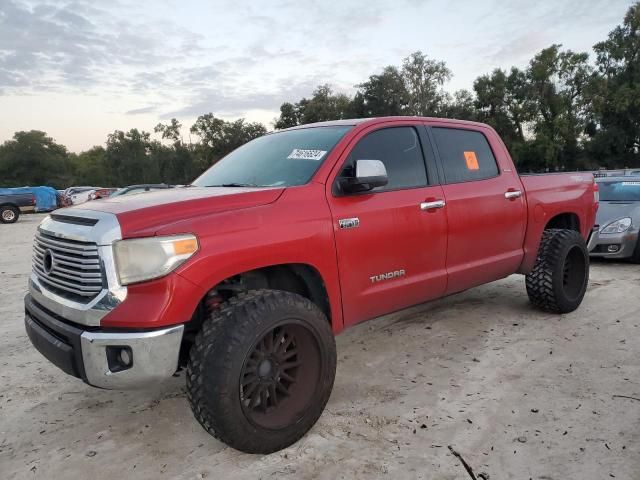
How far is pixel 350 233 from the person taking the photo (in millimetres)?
2984

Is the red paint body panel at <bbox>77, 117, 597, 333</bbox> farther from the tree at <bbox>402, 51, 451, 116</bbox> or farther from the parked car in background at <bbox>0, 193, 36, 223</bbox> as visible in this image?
the tree at <bbox>402, 51, 451, 116</bbox>

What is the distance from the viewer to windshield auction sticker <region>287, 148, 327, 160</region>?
124 inches

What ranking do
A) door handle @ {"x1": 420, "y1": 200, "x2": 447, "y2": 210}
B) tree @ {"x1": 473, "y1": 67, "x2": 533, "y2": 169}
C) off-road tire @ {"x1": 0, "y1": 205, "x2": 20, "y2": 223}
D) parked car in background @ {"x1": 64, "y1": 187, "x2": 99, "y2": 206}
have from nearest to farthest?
door handle @ {"x1": 420, "y1": 200, "x2": 447, "y2": 210}, off-road tire @ {"x1": 0, "y1": 205, "x2": 20, "y2": 223}, parked car in background @ {"x1": 64, "y1": 187, "x2": 99, "y2": 206}, tree @ {"x1": 473, "y1": 67, "x2": 533, "y2": 169}

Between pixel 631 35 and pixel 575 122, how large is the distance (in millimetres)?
7259

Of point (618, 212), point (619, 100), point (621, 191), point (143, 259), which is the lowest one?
point (618, 212)

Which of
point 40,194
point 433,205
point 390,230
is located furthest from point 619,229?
point 40,194

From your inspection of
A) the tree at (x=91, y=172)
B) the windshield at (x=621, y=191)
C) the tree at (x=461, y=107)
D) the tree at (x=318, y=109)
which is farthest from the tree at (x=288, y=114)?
the windshield at (x=621, y=191)

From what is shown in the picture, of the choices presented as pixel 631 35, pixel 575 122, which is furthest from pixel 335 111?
pixel 631 35

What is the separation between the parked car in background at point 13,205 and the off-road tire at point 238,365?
2298 centimetres

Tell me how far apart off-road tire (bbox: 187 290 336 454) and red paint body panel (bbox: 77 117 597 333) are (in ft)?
0.54

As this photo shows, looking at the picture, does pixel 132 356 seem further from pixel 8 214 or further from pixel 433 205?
pixel 8 214

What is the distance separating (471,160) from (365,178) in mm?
1615

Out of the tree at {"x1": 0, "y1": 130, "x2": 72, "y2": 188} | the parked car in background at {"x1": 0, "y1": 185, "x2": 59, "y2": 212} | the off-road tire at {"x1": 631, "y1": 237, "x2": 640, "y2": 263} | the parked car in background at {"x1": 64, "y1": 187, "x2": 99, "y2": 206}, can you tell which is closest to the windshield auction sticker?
the off-road tire at {"x1": 631, "y1": 237, "x2": 640, "y2": 263}

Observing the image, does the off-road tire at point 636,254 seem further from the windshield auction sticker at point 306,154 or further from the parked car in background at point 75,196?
the parked car in background at point 75,196
